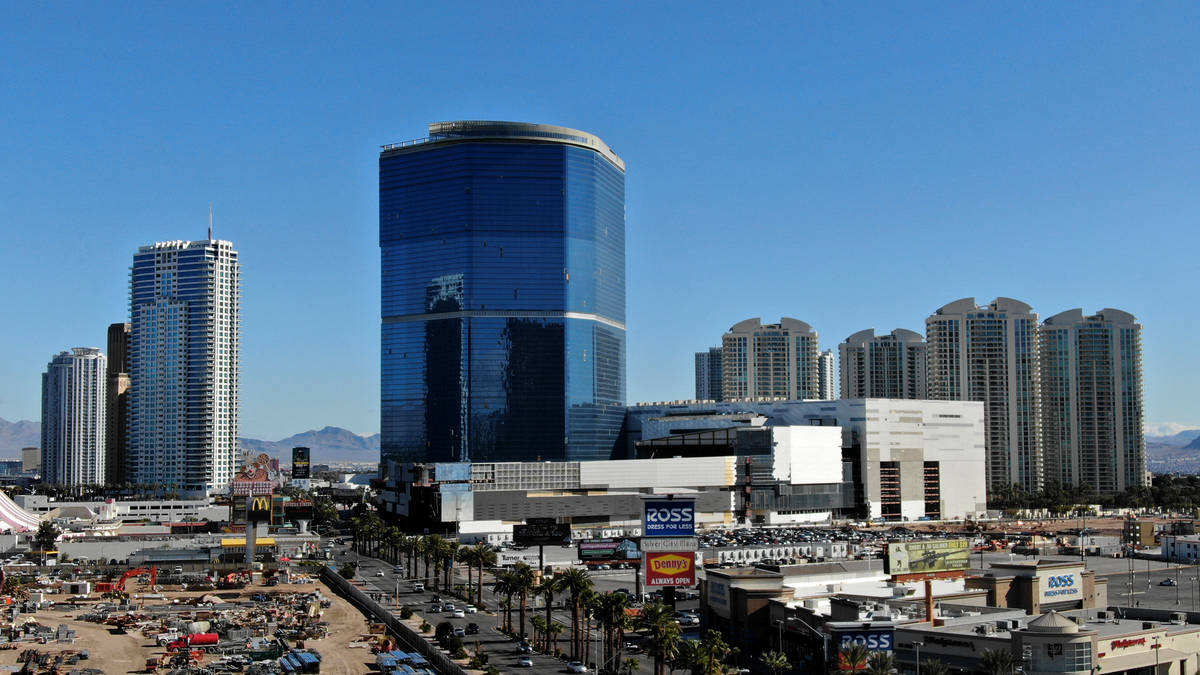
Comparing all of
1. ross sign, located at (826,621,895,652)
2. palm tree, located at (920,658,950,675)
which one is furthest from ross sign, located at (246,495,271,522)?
palm tree, located at (920,658,950,675)

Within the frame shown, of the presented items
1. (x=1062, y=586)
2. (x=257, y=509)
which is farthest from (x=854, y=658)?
(x=257, y=509)

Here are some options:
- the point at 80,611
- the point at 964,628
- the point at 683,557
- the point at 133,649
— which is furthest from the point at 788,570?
the point at 80,611

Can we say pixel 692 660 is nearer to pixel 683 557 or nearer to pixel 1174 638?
pixel 683 557

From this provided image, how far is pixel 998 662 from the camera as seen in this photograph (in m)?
76.4

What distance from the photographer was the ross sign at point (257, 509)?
191125 millimetres

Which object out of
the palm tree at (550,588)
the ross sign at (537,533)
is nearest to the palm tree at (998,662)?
the palm tree at (550,588)

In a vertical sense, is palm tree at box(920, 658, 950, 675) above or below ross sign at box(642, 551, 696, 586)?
below

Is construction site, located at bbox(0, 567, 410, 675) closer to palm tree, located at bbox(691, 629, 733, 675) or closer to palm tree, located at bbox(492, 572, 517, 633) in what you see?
palm tree, located at bbox(492, 572, 517, 633)

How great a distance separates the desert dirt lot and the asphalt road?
7466 millimetres

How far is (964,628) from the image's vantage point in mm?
88562

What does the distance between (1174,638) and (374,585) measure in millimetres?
110580

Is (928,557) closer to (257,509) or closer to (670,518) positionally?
(670,518)

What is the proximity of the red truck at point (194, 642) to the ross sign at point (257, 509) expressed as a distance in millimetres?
64997

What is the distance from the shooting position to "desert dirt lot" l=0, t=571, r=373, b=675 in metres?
113
